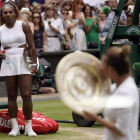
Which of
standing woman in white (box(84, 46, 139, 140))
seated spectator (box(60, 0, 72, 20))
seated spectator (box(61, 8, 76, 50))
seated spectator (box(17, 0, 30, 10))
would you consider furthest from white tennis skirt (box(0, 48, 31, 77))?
seated spectator (box(60, 0, 72, 20))

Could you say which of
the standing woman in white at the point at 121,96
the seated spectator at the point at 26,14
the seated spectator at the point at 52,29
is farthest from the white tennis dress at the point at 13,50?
the seated spectator at the point at 52,29

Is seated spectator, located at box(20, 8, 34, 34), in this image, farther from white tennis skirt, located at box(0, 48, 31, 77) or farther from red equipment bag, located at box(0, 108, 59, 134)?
white tennis skirt, located at box(0, 48, 31, 77)

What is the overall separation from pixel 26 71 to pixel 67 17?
7.31 metres

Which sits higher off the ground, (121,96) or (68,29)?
(121,96)

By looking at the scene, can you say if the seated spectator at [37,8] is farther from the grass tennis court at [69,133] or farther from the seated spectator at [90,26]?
the grass tennis court at [69,133]

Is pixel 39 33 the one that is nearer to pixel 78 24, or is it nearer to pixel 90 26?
pixel 78 24

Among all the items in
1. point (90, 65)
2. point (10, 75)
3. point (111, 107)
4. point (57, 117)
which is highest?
point (90, 65)

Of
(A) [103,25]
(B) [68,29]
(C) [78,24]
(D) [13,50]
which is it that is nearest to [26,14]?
(B) [68,29]

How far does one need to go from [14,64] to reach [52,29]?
256 inches

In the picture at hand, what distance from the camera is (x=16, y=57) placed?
714 centimetres

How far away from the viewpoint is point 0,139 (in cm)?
702

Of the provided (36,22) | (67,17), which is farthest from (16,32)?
(67,17)

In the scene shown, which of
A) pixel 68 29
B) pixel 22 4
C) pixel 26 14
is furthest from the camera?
pixel 68 29

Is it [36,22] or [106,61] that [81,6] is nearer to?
[36,22]
